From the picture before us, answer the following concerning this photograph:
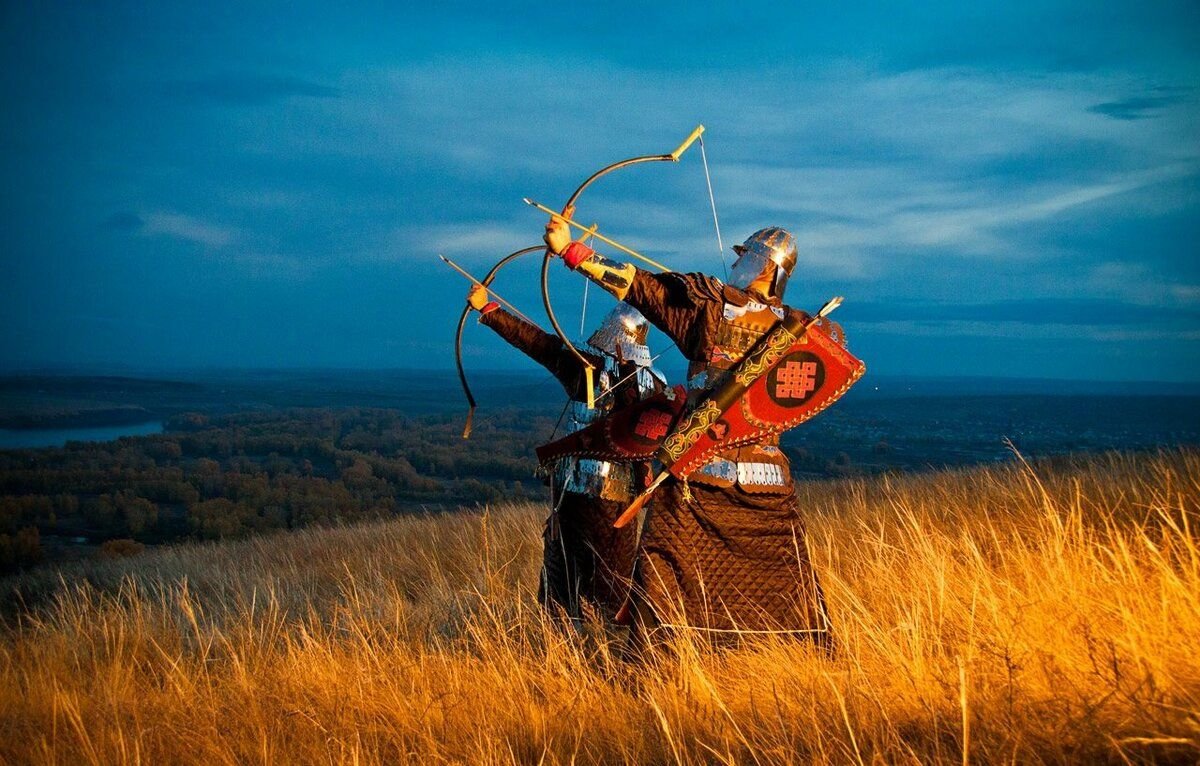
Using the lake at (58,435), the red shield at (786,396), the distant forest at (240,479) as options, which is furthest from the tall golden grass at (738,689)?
the lake at (58,435)

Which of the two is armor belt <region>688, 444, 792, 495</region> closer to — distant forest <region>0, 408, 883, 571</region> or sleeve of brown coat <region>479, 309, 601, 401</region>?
sleeve of brown coat <region>479, 309, 601, 401</region>

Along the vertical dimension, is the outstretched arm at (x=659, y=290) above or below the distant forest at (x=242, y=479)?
above

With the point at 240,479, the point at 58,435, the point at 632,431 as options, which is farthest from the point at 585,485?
the point at 58,435

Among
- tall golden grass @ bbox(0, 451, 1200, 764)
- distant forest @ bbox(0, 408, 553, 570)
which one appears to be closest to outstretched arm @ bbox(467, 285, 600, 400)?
tall golden grass @ bbox(0, 451, 1200, 764)

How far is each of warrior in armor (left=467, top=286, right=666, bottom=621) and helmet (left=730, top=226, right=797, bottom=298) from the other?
3.60 feet

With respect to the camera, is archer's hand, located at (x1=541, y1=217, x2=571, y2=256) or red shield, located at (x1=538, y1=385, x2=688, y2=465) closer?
archer's hand, located at (x1=541, y1=217, x2=571, y2=256)

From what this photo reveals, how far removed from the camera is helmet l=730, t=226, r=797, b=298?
168 inches

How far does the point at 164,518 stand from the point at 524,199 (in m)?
20.4

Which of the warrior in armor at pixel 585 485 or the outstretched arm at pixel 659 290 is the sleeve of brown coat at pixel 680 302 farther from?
Answer: the warrior in armor at pixel 585 485

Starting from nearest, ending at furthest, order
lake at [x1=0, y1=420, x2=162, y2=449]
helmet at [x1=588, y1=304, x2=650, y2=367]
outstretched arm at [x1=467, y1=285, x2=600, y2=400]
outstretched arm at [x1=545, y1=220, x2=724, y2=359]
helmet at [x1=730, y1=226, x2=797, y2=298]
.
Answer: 1. outstretched arm at [x1=545, y1=220, x2=724, y2=359]
2. helmet at [x1=730, y1=226, x2=797, y2=298]
3. outstretched arm at [x1=467, y1=285, x2=600, y2=400]
4. helmet at [x1=588, y1=304, x2=650, y2=367]
5. lake at [x1=0, y1=420, x2=162, y2=449]

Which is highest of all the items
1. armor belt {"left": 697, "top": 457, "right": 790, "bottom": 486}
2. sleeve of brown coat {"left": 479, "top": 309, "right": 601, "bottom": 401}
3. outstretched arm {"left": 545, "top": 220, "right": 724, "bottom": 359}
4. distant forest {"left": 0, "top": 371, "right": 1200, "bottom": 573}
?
outstretched arm {"left": 545, "top": 220, "right": 724, "bottom": 359}

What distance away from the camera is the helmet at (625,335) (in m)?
5.75

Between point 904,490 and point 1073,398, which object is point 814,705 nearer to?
point 904,490

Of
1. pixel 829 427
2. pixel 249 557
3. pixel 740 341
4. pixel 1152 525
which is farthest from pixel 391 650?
pixel 829 427
